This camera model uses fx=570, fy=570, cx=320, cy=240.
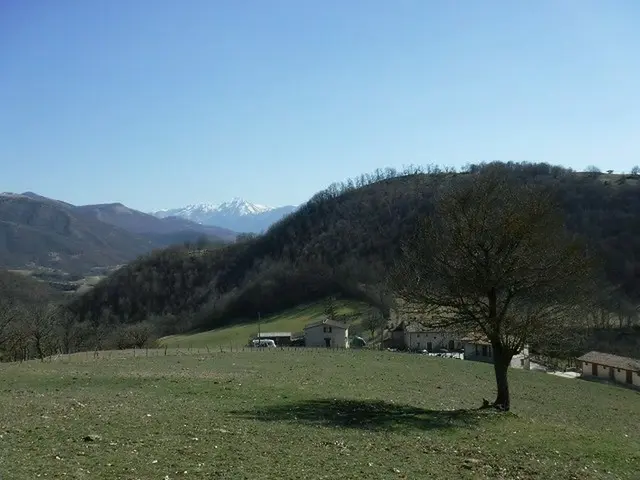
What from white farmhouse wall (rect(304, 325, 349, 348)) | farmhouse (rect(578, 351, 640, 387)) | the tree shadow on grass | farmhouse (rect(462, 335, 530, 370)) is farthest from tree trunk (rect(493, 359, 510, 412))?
white farmhouse wall (rect(304, 325, 349, 348))

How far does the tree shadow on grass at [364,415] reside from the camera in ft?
69.8

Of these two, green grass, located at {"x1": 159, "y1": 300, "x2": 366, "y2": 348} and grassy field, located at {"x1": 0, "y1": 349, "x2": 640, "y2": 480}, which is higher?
grassy field, located at {"x1": 0, "y1": 349, "x2": 640, "y2": 480}

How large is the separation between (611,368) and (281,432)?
85236 mm

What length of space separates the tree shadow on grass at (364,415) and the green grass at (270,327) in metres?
101

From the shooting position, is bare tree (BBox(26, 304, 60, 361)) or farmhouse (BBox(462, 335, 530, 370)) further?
farmhouse (BBox(462, 335, 530, 370))

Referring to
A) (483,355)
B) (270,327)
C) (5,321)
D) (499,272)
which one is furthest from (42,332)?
(499,272)

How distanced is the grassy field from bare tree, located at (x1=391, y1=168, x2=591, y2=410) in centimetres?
419

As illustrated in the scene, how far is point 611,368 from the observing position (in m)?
88.7

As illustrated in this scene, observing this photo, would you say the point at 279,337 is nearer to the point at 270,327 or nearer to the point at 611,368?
the point at 270,327

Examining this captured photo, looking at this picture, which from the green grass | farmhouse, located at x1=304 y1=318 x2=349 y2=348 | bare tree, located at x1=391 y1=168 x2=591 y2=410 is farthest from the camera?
the green grass

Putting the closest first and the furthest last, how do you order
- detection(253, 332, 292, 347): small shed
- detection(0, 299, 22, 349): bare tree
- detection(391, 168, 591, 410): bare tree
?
detection(391, 168, 591, 410): bare tree
detection(0, 299, 22, 349): bare tree
detection(253, 332, 292, 347): small shed

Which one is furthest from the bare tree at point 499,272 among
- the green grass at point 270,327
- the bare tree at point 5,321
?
the green grass at point 270,327

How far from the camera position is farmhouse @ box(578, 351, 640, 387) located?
86.3m

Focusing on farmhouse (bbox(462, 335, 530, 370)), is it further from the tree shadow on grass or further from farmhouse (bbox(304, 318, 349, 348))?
the tree shadow on grass
